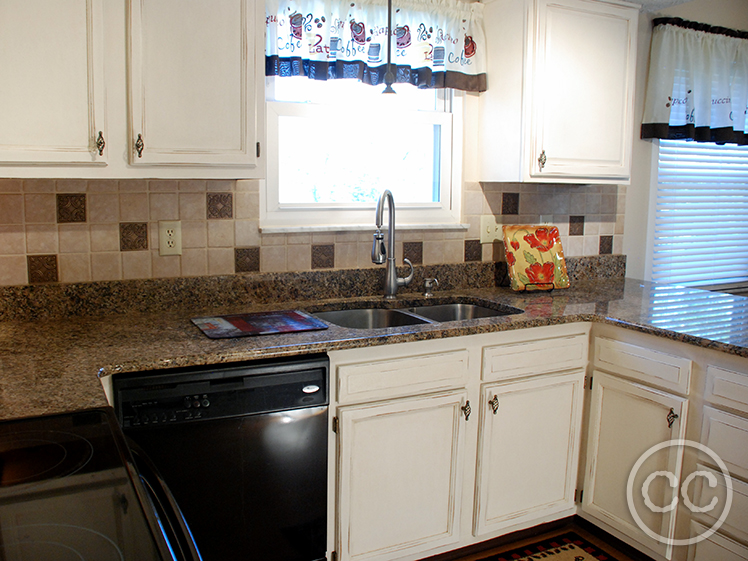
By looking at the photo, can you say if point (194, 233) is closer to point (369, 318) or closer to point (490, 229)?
point (369, 318)

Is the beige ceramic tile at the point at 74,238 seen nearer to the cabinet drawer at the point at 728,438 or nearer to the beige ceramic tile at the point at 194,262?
the beige ceramic tile at the point at 194,262

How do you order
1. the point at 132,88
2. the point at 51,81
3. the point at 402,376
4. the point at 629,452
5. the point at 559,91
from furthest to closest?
the point at 559,91, the point at 629,452, the point at 402,376, the point at 132,88, the point at 51,81

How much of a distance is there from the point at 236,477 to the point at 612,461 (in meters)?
1.35

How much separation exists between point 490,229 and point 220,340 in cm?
150

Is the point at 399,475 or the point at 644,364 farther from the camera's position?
the point at 644,364

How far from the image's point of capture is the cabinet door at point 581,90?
2.60 m

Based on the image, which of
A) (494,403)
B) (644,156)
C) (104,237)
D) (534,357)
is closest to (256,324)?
(104,237)

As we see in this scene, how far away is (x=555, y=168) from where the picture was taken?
8.73 feet

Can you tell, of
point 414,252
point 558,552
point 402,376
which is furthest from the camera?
point 414,252

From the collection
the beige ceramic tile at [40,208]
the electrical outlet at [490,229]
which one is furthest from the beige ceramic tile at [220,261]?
the electrical outlet at [490,229]

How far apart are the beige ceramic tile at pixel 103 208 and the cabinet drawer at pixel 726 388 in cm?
199

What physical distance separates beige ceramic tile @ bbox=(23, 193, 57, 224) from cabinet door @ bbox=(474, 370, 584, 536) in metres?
1.56

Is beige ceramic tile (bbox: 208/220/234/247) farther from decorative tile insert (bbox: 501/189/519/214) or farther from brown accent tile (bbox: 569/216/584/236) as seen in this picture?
brown accent tile (bbox: 569/216/584/236)

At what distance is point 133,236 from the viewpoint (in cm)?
225
